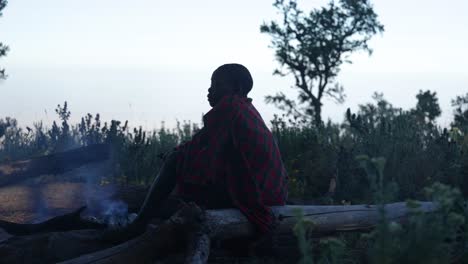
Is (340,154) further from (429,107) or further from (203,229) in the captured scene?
(429,107)

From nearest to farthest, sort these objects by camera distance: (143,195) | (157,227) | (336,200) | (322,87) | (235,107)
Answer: (157,227), (235,107), (143,195), (336,200), (322,87)

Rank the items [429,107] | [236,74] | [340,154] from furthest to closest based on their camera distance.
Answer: [429,107], [340,154], [236,74]

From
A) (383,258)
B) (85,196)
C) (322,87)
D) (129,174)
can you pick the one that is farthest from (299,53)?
(383,258)

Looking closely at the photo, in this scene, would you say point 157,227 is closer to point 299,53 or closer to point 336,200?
point 336,200

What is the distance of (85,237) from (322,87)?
1796cm

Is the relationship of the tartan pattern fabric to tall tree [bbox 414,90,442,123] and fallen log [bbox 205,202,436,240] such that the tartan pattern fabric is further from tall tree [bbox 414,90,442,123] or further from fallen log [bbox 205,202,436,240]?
tall tree [bbox 414,90,442,123]

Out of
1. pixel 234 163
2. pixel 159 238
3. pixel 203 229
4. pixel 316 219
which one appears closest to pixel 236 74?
pixel 234 163

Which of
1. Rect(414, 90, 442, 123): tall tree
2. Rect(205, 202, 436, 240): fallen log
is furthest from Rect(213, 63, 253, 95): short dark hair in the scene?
Rect(414, 90, 442, 123): tall tree

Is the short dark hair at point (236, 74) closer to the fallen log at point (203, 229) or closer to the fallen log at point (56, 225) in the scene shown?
the fallen log at point (203, 229)

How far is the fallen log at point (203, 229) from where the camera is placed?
15.3 ft

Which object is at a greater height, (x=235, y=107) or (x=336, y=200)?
(x=235, y=107)

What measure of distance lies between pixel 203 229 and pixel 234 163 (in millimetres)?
879

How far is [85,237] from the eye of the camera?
5.77 m

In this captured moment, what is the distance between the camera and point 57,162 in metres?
7.50
